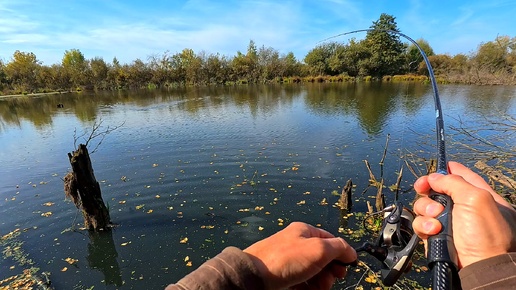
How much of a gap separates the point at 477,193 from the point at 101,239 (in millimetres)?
8086

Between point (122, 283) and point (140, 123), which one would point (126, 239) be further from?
point (140, 123)

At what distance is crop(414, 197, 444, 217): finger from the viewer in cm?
130

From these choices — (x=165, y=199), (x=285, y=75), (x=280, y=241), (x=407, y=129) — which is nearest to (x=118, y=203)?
(x=165, y=199)

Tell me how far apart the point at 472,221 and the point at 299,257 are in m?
0.81

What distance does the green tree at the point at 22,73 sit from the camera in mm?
62844

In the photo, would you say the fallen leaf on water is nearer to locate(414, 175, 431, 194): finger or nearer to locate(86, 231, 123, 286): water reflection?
locate(86, 231, 123, 286): water reflection

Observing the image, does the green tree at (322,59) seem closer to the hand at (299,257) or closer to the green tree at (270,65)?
the green tree at (270,65)

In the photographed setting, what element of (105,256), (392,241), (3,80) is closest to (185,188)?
(105,256)

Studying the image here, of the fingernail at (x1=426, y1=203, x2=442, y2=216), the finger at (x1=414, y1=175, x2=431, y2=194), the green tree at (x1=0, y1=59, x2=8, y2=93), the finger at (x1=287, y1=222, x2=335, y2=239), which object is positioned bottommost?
the finger at (x1=287, y1=222, x2=335, y2=239)

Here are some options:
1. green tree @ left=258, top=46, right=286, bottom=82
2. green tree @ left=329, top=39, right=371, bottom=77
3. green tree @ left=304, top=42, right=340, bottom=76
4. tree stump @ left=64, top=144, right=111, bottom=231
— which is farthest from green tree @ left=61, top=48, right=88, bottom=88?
tree stump @ left=64, top=144, right=111, bottom=231

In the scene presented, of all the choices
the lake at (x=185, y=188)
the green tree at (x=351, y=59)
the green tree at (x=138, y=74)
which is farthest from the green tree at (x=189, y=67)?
the lake at (x=185, y=188)

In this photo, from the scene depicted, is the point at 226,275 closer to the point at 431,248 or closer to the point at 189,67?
the point at 431,248

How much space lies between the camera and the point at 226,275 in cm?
102

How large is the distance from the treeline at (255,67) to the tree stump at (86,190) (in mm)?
57075
